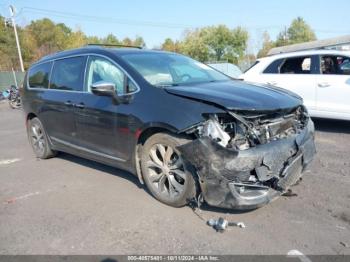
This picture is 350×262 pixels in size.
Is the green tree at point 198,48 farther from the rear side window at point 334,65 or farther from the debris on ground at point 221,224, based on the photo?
the debris on ground at point 221,224

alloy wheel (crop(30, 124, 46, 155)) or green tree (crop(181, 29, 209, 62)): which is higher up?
green tree (crop(181, 29, 209, 62))

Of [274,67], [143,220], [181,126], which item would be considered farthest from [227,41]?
[143,220]

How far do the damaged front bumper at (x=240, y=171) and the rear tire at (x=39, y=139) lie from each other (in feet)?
11.8

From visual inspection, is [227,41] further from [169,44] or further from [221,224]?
[221,224]

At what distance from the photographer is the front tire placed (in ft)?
12.7

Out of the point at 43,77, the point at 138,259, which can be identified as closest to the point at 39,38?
the point at 43,77

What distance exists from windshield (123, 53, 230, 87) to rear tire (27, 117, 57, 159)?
2.59 meters

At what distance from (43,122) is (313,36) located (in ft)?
281

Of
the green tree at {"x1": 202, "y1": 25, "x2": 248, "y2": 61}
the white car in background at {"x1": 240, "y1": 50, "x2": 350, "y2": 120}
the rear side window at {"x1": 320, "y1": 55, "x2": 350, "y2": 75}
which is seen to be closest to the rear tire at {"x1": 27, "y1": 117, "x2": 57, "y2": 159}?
the white car in background at {"x1": 240, "y1": 50, "x2": 350, "y2": 120}

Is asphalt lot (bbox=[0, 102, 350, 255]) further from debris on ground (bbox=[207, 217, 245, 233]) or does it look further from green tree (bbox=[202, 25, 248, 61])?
green tree (bbox=[202, 25, 248, 61])

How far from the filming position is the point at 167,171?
4098 millimetres

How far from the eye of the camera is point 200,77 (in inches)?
198

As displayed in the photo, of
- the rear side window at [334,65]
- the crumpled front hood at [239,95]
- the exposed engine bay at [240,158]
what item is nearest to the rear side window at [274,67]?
the rear side window at [334,65]

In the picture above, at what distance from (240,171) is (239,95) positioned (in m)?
0.91
